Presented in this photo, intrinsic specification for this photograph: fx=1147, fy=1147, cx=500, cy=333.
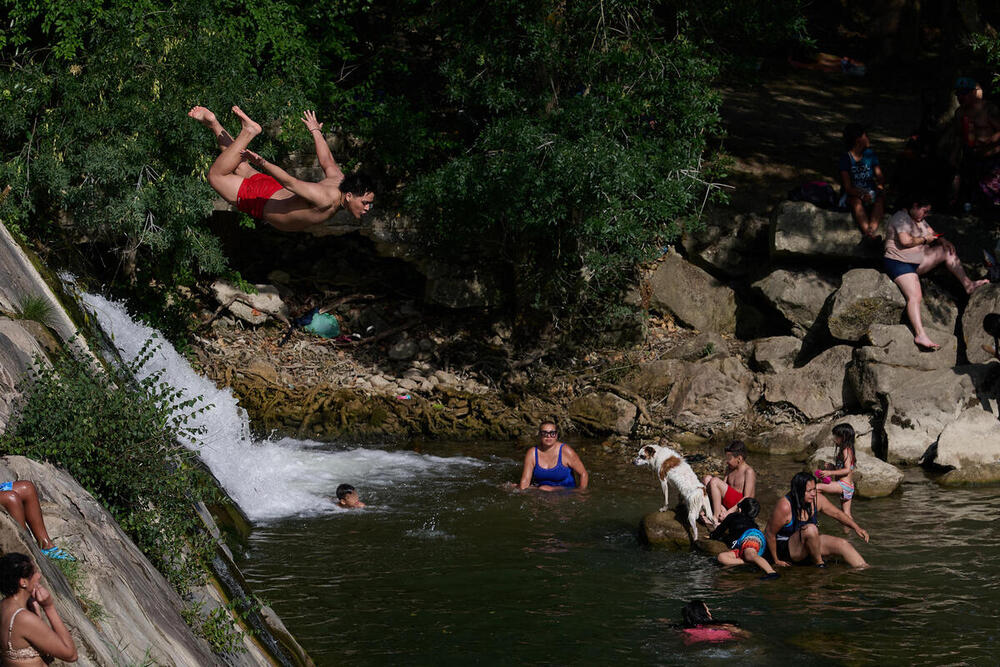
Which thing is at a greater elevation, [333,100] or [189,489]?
[333,100]

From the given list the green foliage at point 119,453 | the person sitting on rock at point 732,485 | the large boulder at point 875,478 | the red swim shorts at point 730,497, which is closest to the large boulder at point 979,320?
the large boulder at point 875,478

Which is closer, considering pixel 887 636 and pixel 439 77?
pixel 887 636

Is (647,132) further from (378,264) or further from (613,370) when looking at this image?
(378,264)

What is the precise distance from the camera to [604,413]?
1653cm

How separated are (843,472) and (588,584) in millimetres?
3203

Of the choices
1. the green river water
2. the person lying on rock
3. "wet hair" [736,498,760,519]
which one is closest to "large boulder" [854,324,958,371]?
the green river water

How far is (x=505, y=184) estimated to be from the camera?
15.1 metres

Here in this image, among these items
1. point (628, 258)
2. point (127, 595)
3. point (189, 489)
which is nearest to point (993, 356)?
point (628, 258)

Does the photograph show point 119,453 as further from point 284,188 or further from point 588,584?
point 588,584

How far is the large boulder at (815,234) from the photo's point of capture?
1675 cm

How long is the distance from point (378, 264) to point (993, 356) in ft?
31.7

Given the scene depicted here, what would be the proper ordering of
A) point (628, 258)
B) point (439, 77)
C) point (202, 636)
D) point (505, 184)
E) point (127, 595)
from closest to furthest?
1. point (127, 595)
2. point (202, 636)
3. point (505, 184)
4. point (628, 258)
5. point (439, 77)

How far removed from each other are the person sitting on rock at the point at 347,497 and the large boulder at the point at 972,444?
7.00 m

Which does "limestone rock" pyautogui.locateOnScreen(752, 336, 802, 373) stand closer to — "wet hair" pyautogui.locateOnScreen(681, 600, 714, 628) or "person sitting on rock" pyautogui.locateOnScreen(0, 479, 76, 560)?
"wet hair" pyautogui.locateOnScreen(681, 600, 714, 628)
